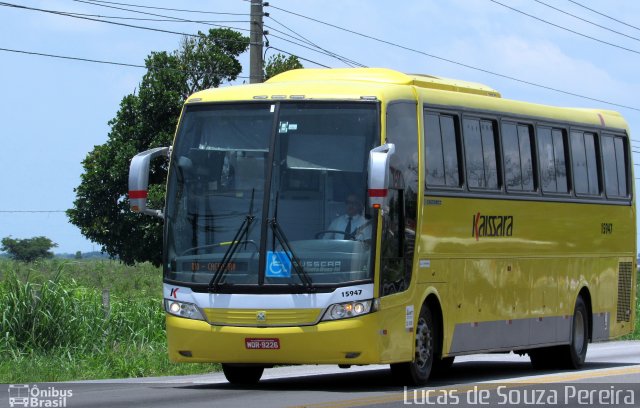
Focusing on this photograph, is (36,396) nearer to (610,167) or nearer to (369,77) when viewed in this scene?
(369,77)

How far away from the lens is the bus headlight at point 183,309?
16375mm

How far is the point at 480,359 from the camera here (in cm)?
2517

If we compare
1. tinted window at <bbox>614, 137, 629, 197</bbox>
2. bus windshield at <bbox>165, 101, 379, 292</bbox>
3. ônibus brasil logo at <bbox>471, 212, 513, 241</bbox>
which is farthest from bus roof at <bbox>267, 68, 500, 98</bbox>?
tinted window at <bbox>614, 137, 629, 197</bbox>

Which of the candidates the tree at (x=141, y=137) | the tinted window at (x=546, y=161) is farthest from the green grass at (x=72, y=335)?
the tree at (x=141, y=137)

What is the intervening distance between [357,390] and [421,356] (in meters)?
1.22

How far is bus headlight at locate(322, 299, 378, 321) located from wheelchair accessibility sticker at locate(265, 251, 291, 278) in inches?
Result: 23.7

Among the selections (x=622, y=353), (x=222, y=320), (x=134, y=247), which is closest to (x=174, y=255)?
(x=222, y=320)

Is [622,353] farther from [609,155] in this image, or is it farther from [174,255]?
[174,255]

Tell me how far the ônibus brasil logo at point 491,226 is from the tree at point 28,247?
269 ft

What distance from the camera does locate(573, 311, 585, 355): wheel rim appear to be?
72.7 feet

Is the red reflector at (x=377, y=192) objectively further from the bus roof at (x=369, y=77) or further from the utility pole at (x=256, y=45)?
the utility pole at (x=256, y=45)

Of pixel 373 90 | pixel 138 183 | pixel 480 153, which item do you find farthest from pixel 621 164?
pixel 138 183

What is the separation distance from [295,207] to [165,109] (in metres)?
36.6

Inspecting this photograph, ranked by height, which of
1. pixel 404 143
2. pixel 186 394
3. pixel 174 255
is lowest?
pixel 186 394
